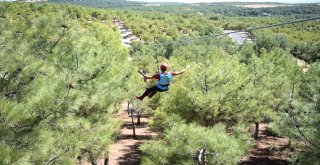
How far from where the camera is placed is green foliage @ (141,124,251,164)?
9609mm

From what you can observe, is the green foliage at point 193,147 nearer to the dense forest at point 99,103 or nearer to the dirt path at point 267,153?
the dense forest at point 99,103

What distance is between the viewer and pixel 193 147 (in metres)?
9.77

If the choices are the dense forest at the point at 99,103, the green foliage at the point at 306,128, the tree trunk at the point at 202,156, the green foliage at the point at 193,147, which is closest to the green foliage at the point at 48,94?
the dense forest at the point at 99,103

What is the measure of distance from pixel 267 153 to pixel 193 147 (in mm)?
11436

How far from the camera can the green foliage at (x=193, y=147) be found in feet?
31.5

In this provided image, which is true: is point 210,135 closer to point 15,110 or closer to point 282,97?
point 15,110

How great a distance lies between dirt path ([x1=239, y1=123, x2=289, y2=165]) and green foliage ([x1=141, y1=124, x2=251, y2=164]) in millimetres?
Result: 7201

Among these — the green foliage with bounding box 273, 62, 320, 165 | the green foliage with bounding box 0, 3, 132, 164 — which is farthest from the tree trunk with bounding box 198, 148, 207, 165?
the green foliage with bounding box 0, 3, 132, 164

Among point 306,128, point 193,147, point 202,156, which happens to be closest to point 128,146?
point 202,156

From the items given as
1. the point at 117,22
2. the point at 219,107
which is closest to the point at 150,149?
the point at 219,107

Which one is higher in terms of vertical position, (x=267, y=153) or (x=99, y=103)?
(x=99, y=103)

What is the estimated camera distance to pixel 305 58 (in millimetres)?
55875

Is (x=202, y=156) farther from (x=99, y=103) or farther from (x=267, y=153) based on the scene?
(x=267, y=153)

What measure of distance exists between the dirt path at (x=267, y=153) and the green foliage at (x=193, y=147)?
720cm
